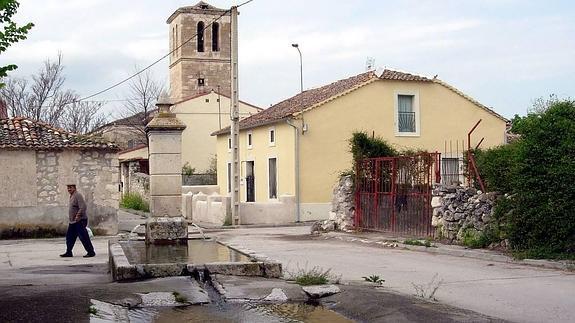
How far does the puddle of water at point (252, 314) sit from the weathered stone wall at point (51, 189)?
1572cm

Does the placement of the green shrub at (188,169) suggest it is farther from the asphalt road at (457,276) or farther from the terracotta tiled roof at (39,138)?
the asphalt road at (457,276)

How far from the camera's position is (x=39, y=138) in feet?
80.6

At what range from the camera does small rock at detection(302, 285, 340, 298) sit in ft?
33.4

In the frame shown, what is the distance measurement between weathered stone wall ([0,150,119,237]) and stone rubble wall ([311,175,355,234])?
7.22m

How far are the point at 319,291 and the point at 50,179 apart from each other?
15962mm

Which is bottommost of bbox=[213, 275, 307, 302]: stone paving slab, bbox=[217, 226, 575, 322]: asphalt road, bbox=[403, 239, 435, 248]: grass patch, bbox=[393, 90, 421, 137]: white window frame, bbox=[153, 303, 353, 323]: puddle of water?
bbox=[217, 226, 575, 322]: asphalt road

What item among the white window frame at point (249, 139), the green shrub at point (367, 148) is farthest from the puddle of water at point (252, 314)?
the white window frame at point (249, 139)

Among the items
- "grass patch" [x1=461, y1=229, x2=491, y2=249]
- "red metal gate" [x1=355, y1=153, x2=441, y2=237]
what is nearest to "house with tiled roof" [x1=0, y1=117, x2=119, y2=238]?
"red metal gate" [x1=355, y1=153, x2=441, y2=237]

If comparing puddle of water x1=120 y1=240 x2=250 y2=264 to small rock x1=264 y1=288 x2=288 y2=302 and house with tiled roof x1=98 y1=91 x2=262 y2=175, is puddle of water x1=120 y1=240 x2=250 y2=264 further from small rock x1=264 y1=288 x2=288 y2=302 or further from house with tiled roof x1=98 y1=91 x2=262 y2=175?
house with tiled roof x1=98 y1=91 x2=262 y2=175

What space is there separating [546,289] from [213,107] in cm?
4077

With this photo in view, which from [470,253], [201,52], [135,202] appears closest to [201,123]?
[135,202]

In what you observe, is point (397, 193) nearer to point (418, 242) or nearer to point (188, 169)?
point (418, 242)

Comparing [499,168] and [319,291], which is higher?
[499,168]

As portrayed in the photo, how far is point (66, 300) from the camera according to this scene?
948 centimetres
